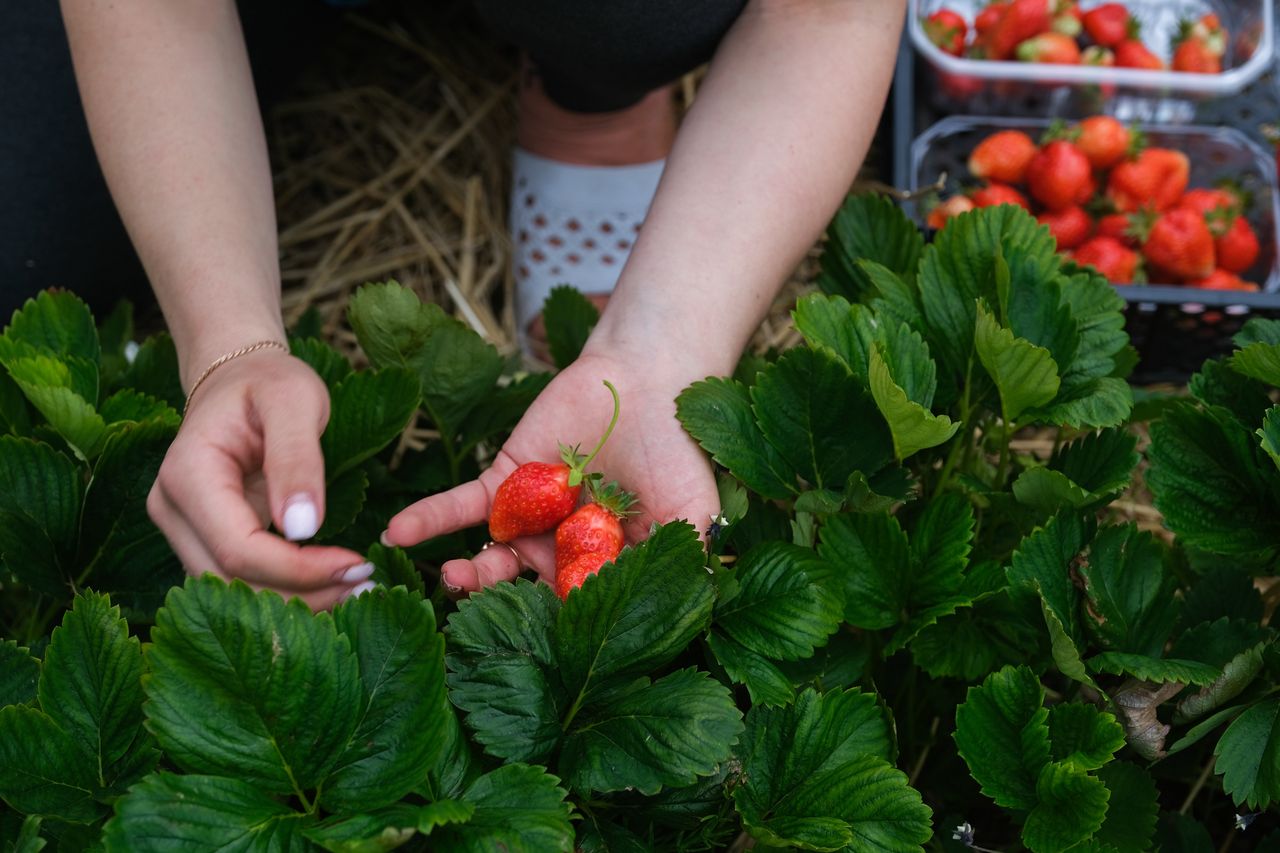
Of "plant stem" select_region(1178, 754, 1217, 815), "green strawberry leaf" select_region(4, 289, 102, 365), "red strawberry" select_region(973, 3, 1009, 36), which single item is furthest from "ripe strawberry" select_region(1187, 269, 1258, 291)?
"green strawberry leaf" select_region(4, 289, 102, 365)

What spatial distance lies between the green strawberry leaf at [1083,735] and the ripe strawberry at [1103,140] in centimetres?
113

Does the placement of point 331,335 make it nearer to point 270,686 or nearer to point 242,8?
point 242,8

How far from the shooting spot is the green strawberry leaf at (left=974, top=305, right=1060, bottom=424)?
0.71m

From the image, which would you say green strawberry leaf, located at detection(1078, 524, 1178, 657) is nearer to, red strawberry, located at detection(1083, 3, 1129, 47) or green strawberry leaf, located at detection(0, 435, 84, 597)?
green strawberry leaf, located at detection(0, 435, 84, 597)

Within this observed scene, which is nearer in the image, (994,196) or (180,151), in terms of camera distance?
(180,151)

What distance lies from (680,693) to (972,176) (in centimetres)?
123

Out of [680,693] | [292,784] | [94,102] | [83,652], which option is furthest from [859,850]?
[94,102]

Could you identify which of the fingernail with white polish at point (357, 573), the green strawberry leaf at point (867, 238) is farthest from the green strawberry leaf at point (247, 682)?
the green strawberry leaf at point (867, 238)

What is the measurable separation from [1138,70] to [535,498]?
4.19 feet

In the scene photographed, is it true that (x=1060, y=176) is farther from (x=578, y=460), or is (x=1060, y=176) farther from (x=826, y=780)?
(x=826, y=780)

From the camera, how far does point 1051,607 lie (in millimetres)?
688

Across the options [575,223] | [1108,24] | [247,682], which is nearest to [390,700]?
[247,682]

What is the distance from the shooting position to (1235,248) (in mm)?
1575

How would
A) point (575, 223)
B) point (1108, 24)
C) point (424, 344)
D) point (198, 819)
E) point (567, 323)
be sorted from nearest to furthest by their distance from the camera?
point (198, 819) → point (424, 344) → point (567, 323) → point (575, 223) → point (1108, 24)
